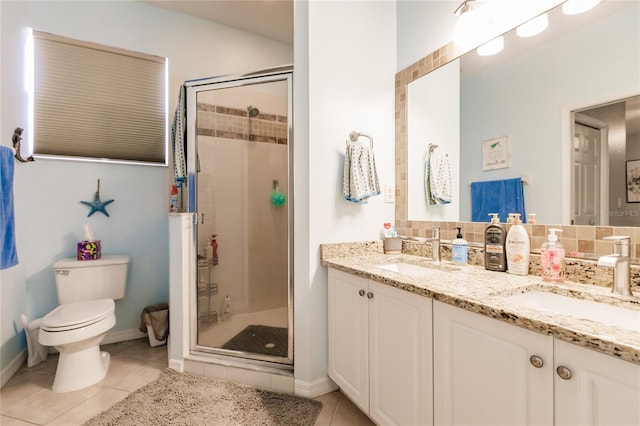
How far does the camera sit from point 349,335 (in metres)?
1.50

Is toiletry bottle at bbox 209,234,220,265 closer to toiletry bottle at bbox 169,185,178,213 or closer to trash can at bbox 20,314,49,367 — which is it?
toiletry bottle at bbox 169,185,178,213

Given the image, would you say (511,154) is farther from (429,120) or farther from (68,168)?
(68,168)

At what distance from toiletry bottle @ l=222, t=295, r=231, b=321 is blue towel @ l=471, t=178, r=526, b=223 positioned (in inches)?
73.9

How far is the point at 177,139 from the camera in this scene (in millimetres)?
2146

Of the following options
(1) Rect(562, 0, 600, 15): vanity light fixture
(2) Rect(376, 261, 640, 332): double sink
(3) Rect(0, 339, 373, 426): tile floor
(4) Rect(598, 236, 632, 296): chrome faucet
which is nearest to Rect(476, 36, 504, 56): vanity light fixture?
(1) Rect(562, 0, 600, 15): vanity light fixture

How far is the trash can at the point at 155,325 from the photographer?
2.33 metres

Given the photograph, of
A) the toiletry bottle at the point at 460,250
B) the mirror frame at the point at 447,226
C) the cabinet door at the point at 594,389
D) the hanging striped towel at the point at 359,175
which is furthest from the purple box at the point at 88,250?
the cabinet door at the point at 594,389

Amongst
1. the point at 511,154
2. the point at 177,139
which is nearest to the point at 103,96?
the point at 177,139

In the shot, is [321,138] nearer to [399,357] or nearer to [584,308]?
[399,357]

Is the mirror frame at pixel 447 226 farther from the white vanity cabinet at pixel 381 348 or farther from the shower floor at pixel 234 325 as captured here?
the shower floor at pixel 234 325

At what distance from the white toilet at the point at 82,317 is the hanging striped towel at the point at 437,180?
87.8 inches

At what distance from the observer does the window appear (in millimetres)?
2234

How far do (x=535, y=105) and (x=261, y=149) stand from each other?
1.82 meters

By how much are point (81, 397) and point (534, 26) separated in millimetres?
3072
